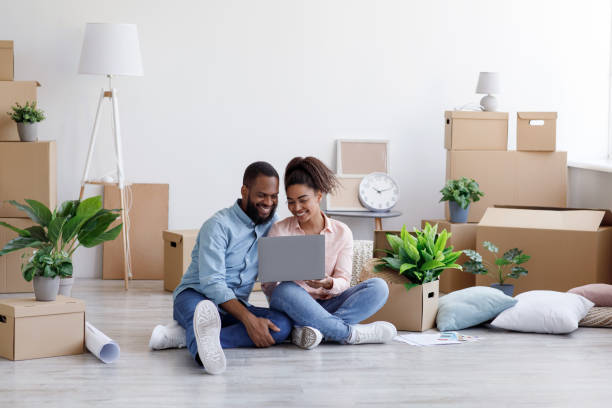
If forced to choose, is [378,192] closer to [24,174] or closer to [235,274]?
[235,274]

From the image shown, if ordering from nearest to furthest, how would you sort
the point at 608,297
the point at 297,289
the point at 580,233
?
the point at 297,289
the point at 608,297
the point at 580,233

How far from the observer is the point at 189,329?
10.2 feet

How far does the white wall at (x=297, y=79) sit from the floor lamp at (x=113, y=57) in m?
0.35

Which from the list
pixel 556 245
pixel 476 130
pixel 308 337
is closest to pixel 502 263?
pixel 556 245

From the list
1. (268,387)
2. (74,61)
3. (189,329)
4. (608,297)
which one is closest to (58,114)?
(74,61)

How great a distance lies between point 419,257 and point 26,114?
2.39 m

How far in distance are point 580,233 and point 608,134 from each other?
4.75ft

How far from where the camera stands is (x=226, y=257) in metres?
3.27

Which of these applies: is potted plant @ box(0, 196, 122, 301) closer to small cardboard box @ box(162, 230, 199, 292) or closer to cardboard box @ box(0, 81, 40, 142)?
small cardboard box @ box(162, 230, 199, 292)

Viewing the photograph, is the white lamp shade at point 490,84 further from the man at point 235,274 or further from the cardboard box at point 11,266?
the cardboard box at point 11,266


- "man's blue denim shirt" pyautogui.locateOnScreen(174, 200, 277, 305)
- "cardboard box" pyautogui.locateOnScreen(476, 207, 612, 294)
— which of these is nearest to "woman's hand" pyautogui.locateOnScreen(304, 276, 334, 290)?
"man's blue denim shirt" pyautogui.locateOnScreen(174, 200, 277, 305)

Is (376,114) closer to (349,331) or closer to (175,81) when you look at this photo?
(175,81)

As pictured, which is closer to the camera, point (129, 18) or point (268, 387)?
point (268, 387)

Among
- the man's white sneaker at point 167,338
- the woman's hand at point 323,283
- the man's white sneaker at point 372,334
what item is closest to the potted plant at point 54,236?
the man's white sneaker at point 167,338
